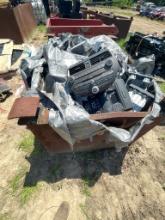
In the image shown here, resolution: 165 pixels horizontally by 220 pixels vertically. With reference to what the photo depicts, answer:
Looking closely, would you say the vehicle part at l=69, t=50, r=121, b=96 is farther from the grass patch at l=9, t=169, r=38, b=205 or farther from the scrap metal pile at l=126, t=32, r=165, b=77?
the scrap metal pile at l=126, t=32, r=165, b=77

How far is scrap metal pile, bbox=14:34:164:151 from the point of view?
225 cm

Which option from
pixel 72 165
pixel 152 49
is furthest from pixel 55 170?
pixel 152 49

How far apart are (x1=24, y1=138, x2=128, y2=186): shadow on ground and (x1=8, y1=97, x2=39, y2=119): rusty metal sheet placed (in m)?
1.21

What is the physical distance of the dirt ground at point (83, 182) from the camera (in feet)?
8.23

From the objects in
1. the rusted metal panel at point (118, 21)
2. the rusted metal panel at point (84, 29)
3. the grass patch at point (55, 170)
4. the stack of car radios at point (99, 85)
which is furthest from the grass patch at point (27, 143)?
the rusted metal panel at point (118, 21)

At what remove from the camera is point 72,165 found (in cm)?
300

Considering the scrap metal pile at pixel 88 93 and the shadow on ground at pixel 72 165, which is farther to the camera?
the shadow on ground at pixel 72 165

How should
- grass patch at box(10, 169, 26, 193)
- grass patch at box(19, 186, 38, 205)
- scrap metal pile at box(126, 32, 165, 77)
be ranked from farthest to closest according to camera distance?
scrap metal pile at box(126, 32, 165, 77) < grass patch at box(10, 169, 26, 193) < grass patch at box(19, 186, 38, 205)

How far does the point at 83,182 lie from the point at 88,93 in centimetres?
127

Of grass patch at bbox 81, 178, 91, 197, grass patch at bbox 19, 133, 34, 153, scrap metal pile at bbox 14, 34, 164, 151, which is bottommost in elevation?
grass patch at bbox 81, 178, 91, 197

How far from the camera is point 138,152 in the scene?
3.24 meters

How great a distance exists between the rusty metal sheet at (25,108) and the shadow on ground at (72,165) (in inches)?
47.6

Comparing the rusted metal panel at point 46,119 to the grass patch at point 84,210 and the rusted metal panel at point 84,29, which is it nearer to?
the grass patch at point 84,210

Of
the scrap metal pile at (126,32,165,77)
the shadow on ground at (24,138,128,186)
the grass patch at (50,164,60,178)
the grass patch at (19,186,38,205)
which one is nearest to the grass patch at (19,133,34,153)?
the shadow on ground at (24,138,128,186)
